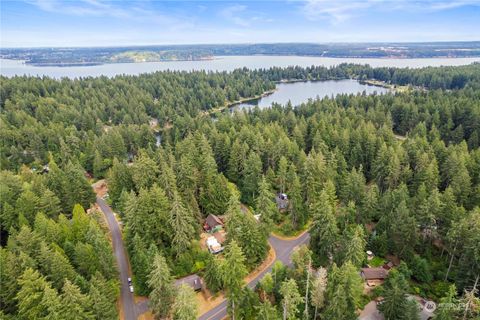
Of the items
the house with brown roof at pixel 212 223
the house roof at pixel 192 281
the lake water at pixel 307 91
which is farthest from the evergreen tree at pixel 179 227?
the lake water at pixel 307 91

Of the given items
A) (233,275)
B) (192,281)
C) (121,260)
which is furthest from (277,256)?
(121,260)

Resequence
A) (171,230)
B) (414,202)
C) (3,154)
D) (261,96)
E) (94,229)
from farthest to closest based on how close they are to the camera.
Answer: (261,96), (3,154), (414,202), (171,230), (94,229)

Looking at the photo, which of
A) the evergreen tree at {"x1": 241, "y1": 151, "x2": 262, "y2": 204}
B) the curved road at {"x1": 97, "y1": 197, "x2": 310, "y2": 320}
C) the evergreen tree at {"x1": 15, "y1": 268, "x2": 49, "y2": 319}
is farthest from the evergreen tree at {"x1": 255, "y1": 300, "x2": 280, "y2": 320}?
the evergreen tree at {"x1": 241, "y1": 151, "x2": 262, "y2": 204}

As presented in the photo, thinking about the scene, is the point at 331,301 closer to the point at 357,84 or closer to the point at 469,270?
the point at 469,270

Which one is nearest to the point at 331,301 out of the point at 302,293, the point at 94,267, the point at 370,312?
the point at 302,293

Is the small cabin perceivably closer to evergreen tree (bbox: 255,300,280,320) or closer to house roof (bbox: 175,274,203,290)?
house roof (bbox: 175,274,203,290)
